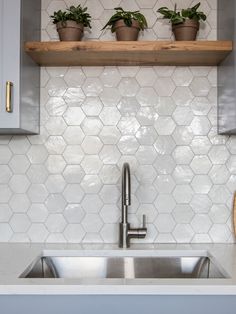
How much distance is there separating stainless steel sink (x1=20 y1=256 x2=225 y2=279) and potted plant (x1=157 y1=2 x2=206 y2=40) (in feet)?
3.19

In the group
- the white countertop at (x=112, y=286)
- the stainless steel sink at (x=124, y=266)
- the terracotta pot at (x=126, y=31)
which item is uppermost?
the terracotta pot at (x=126, y=31)

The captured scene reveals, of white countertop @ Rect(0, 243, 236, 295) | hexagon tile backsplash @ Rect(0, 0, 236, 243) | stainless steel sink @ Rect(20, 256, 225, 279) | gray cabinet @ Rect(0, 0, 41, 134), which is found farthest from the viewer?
hexagon tile backsplash @ Rect(0, 0, 236, 243)

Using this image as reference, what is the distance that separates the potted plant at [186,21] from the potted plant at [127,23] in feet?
0.34

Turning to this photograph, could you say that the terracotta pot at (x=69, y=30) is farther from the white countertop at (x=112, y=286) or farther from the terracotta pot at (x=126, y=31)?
the white countertop at (x=112, y=286)

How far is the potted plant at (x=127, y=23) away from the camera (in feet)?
5.50

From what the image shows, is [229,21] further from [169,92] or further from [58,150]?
[58,150]

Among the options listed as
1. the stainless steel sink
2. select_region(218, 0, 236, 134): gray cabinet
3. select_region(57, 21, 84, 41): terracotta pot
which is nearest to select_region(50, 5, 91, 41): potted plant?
select_region(57, 21, 84, 41): terracotta pot

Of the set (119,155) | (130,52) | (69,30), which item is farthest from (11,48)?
(119,155)

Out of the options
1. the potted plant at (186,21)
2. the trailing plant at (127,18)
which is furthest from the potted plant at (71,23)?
the potted plant at (186,21)

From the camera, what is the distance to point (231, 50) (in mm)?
1608

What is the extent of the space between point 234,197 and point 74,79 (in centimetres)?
95

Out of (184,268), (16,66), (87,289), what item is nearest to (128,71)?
(16,66)

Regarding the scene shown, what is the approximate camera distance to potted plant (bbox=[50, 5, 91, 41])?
169 centimetres

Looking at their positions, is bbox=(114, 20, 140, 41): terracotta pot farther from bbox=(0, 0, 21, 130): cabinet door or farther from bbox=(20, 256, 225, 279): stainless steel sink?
bbox=(20, 256, 225, 279): stainless steel sink
